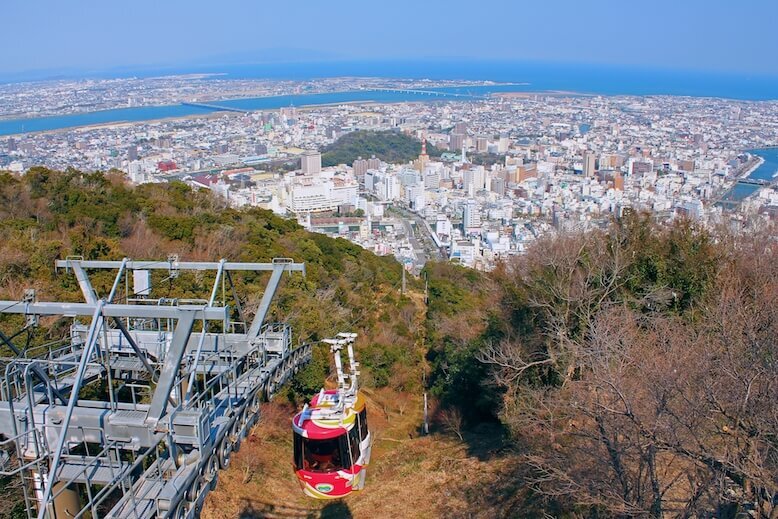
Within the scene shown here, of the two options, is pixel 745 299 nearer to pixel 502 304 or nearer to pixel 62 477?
pixel 502 304

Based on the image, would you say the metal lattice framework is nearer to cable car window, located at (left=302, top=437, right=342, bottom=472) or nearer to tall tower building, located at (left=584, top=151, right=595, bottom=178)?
cable car window, located at (left=302, top=437, right=342, bottom=472)

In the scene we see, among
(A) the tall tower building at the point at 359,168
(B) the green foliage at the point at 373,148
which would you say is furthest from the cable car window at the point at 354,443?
Answer: (B) the green foliage at the point at 373,148

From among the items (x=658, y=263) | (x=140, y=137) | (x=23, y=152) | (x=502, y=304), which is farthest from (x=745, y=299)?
(x=140, y=137)

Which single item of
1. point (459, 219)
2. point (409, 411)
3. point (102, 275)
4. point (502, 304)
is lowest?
point (459, 219)

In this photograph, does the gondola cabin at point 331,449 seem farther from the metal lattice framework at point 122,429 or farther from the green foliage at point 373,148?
the green foliage at point 373,148

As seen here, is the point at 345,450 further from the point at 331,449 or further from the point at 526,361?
the point at 526,361

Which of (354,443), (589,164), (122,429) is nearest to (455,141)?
(589,164)
